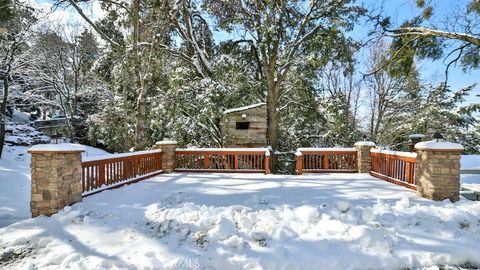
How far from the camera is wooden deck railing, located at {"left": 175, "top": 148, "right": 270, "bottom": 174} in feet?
30.7

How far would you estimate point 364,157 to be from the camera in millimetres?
8969

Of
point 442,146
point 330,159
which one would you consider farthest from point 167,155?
point 442,146

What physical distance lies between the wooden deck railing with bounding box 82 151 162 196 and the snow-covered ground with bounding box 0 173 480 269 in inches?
23.7

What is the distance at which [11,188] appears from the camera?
36.2ft

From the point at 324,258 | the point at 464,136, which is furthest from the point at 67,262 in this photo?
the point at 464,136

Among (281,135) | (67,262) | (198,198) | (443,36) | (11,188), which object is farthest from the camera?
(281,135)

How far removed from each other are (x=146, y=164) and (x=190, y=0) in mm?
8723

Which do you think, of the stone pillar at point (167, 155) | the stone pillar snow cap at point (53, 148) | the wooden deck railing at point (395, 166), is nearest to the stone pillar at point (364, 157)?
the wooden deck railing at point (395, 166)

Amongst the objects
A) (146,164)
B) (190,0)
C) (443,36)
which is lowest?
(146,164)

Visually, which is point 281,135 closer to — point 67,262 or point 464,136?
point 464,136

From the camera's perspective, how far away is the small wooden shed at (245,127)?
36.2 ft

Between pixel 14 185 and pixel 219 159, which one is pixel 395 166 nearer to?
pixel 219 159

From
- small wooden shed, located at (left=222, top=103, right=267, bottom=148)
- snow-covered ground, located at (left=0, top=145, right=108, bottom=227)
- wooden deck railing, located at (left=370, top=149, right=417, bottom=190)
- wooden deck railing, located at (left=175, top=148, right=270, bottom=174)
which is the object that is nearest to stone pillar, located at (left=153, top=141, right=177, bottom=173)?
wooden deck railing, located at (left=175, top=148, right=270, bottom=174)

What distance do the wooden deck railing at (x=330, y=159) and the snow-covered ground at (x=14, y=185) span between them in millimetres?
6066
